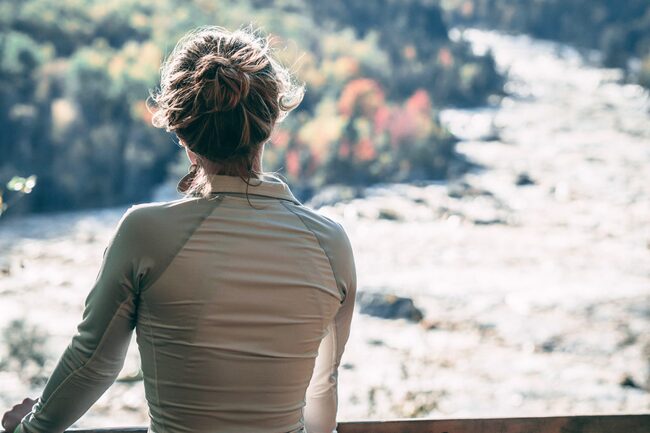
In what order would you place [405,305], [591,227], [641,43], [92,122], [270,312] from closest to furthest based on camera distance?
[270,312]
[405,305]
[591,227]
[92,122]
[641,43]

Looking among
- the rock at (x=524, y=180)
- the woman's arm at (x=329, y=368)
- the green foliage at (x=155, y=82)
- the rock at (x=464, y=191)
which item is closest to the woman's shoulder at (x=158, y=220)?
the woman's arm at (x=329, y=368)

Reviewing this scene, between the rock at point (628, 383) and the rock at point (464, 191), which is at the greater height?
the rock at point (464, 191)

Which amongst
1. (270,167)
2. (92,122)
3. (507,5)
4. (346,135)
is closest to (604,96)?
(507,5)

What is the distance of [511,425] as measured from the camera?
43.8 inches

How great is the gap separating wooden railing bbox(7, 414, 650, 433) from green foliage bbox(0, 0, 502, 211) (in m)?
5.64

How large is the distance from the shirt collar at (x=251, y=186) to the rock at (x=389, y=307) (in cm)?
589

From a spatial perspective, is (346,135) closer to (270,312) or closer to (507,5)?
(507,5)

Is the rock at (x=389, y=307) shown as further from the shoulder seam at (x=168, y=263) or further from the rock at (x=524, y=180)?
the shoulder seam at (x=168, y=263)

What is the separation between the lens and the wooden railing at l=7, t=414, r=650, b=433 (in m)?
1.08

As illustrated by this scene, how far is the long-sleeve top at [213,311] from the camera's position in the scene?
2.30 ft

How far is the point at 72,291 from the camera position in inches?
268

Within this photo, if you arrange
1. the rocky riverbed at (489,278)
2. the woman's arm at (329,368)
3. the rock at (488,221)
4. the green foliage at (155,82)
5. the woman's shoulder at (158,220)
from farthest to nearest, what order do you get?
the green foliage at (155,82) < the rock at (488,221) < the rocky riverbed at (489,278) < the woman's arm at (329,368) < the woman's shoulder at (158,220)

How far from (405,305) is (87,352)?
19.9 ft

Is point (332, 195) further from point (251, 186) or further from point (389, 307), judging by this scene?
point (251, 186)
